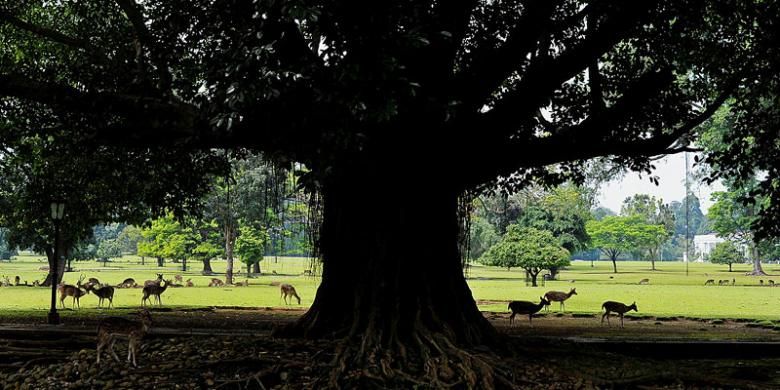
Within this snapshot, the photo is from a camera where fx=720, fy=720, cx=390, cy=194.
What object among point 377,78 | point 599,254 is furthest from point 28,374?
point 599,254

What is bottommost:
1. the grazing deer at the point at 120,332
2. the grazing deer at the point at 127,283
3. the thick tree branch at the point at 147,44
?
the grazing deer at the point at 127,283

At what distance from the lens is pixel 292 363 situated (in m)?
8.68

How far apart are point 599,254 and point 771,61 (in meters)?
111

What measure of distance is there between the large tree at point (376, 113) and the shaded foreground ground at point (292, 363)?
2.38 ft

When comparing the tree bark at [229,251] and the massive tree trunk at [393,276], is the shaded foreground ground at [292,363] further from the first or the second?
the tree bark at [229,251]

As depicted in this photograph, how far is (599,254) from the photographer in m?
118

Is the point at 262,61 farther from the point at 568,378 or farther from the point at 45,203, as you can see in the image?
the point at 45,203

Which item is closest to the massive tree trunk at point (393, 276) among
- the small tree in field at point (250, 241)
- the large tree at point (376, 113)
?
the large tree at point (376, 113)

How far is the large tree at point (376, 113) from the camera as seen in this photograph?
7.02 meters

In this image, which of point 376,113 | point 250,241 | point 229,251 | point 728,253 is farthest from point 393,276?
point 728,253

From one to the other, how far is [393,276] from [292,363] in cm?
191

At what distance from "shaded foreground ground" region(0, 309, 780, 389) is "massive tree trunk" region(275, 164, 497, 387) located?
21.1 inches

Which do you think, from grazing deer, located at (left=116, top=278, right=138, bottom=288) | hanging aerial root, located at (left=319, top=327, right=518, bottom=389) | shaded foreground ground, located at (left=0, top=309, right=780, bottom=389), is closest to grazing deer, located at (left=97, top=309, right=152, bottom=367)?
shaded foreground ground, located at (left=0, top=309, right=780, bottom=389)

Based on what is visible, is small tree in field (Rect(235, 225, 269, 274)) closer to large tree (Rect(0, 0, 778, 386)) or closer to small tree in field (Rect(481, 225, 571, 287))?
small tree in field (Rect(481, 225, 571, 287))
